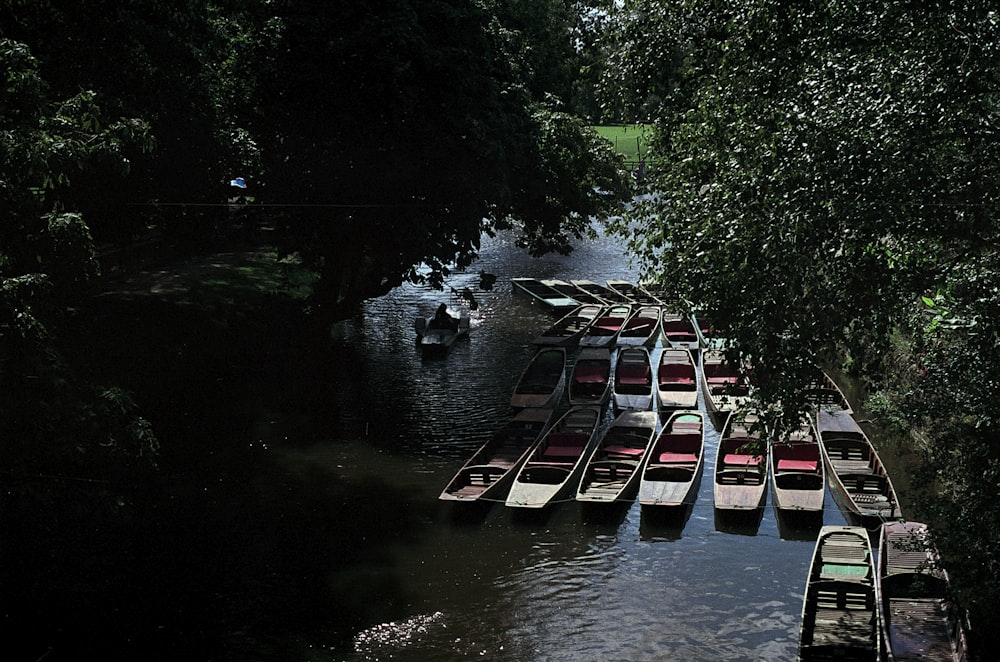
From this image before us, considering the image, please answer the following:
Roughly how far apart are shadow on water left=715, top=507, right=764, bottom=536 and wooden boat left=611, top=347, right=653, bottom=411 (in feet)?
24.5

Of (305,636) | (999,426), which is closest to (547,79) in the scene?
(305,636)

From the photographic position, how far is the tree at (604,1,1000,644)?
39.8 ft

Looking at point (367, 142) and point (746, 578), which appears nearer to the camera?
point (746, 578)

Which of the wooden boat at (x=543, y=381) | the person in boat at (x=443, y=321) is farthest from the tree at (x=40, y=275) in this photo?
the person in boat at (x=443, y=321)

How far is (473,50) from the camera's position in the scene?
31922mm

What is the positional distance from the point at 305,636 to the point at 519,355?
2011cm

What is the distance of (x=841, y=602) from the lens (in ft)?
58.0

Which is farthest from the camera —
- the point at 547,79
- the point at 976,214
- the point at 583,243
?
the point at 583,243

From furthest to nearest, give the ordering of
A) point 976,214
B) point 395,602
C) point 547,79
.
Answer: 1. point 547,79
2. point 395,602
3. point 976,214

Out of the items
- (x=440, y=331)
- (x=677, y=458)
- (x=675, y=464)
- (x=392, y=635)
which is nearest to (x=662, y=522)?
(x=675, y=464)

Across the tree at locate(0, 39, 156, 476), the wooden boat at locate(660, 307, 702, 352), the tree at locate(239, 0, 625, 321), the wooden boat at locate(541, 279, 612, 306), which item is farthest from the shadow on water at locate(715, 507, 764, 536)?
the wooden boat at locate(541, 279, 612, 306)

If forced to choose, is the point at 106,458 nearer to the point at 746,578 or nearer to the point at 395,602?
the point at 395,602

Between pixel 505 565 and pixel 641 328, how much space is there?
1921cm

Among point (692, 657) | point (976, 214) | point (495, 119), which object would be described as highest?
point (495, 119)
